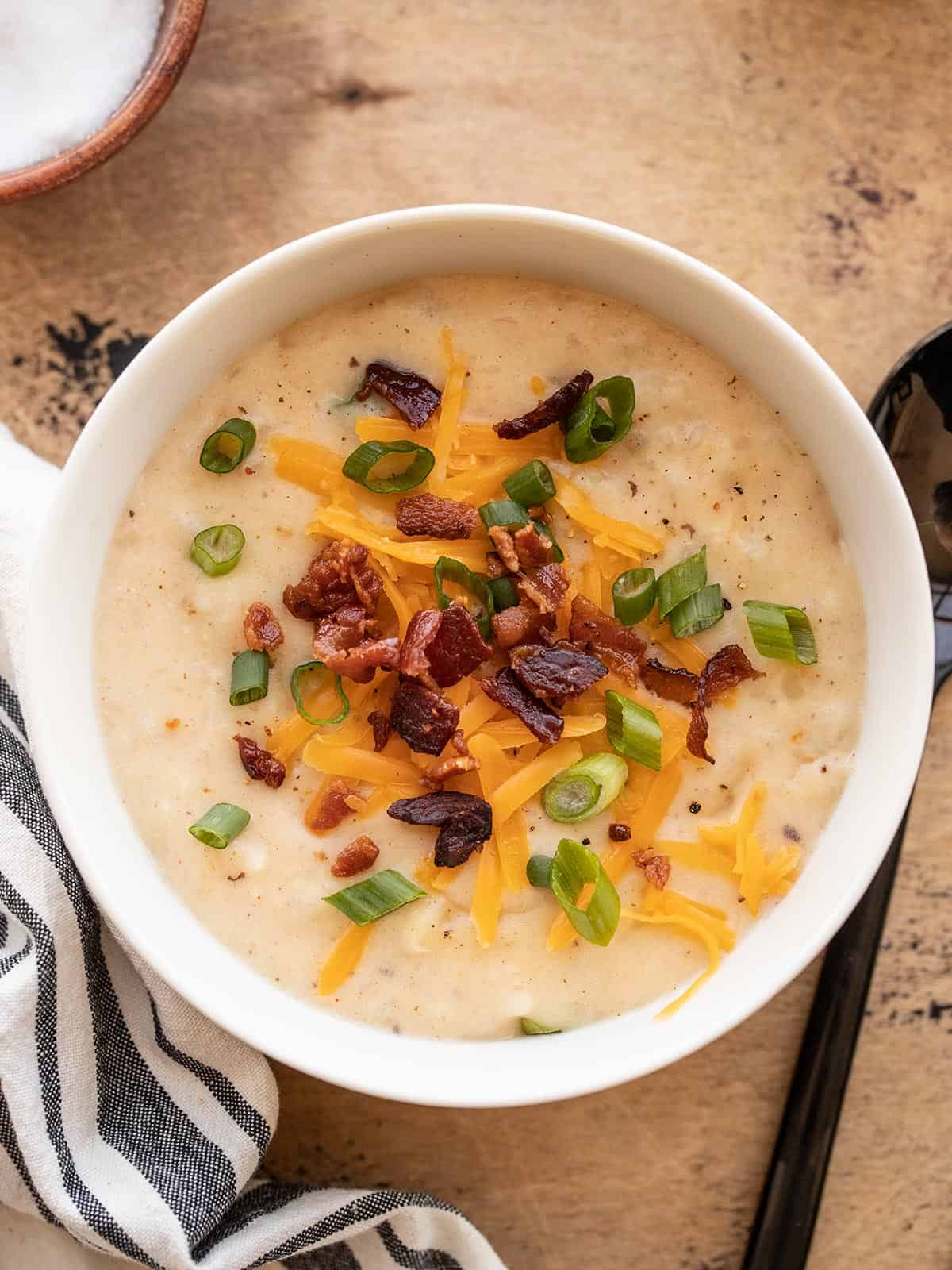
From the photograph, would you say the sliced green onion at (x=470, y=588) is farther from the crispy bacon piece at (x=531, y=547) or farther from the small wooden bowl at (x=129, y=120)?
the small wooden bowl at (x=129, y=120)

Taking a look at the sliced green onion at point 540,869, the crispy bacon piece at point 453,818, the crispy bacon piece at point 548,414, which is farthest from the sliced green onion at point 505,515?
the sliced green onion at point 540,869

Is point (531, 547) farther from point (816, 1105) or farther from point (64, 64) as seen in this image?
point (64, 64)

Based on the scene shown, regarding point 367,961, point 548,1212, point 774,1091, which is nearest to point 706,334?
point 367,961

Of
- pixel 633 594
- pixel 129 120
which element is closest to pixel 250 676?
pixel 633 594

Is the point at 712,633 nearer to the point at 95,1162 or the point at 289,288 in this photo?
the point at 289,288

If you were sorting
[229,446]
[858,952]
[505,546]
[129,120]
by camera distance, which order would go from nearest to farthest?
1. [505,546]
2. [229,446]
3. [129,120]
4. [858,952]

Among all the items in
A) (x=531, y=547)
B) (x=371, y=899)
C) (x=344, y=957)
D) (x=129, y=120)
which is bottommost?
(x=344, y=957)
